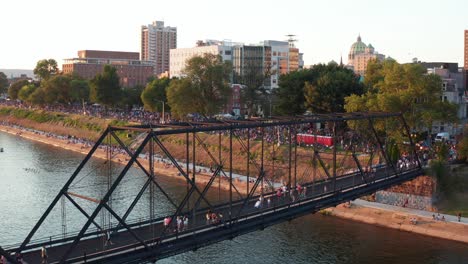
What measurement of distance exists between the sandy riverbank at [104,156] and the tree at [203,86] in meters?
11.5

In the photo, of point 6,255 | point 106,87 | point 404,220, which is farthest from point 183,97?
point 6,255

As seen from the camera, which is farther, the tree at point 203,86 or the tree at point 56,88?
the tree at point 56,88

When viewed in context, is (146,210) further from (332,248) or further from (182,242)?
(182,242)

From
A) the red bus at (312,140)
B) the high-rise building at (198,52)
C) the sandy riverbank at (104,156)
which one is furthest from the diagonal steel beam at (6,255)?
the high-rise building at (198,52)

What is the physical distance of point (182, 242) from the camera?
27.1m

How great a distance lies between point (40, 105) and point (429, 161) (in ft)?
361

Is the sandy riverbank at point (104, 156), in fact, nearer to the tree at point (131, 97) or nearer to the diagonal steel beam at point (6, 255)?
the tree at point (131, 97)

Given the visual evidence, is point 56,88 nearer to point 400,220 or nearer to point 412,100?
point 412,100

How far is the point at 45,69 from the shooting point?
164125 millimetres

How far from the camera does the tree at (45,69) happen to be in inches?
6432

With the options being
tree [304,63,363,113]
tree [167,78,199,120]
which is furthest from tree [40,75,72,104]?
tree [304,63,363,113]

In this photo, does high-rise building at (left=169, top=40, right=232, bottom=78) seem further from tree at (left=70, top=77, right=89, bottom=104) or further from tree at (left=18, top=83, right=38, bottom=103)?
tree at (left=18, top=83, right=38, bottom=103)

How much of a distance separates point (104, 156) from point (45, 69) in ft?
281

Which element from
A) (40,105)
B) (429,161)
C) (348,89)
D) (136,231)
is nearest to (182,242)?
(136,231)
